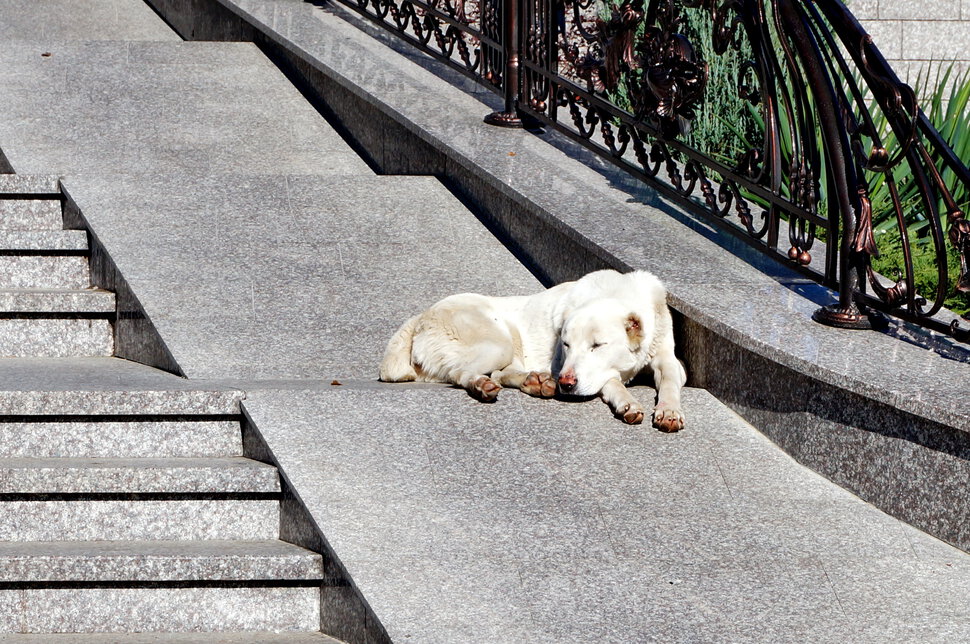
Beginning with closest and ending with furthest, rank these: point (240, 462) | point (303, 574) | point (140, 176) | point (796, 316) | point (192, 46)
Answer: point (303, 574)
point (240, 462)
point (796, 316)
point (140, 176)
point (192, 46)

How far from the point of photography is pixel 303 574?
4535 millimetres

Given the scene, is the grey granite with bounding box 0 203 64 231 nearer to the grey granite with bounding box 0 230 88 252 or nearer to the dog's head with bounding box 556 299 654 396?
the grey granite with bounding box 0 230 88 252

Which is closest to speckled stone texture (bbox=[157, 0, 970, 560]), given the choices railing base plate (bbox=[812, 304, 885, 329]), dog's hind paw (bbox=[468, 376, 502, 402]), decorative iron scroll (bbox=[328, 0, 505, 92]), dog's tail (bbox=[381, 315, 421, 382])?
railing base plate (bbox=[812, 304, 885, 329])

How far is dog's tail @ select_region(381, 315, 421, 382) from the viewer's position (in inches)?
225

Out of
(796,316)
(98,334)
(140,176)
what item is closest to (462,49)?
(140,176)

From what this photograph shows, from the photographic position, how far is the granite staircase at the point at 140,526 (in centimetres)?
453

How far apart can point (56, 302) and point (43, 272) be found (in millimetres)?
485

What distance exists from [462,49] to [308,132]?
4.12ft

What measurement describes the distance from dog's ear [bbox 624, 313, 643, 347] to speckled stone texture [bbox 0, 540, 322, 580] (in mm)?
1668

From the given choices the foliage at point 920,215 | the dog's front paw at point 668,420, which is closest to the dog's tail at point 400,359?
the dog's front paw at point 668,420

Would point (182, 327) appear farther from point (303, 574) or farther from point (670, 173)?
point (670, 173)

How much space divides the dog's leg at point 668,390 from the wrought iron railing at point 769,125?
26.2 inches

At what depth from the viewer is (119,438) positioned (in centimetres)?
520

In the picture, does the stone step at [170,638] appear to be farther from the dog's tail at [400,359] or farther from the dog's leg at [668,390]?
the dog's leg at [668,390]
